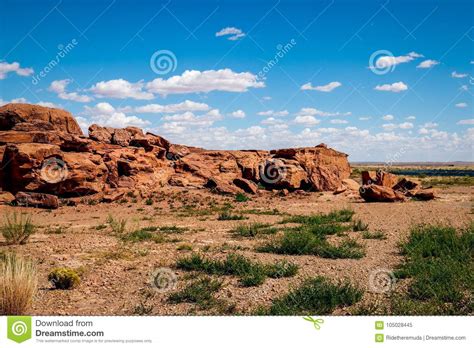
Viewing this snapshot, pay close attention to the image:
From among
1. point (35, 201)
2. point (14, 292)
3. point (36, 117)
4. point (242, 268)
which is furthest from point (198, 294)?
point (36, 117)

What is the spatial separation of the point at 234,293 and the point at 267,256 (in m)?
2.96

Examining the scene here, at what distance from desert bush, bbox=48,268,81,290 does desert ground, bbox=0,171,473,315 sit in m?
0.11

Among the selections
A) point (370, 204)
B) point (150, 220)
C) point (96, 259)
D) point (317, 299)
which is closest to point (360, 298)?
point (317, 299)

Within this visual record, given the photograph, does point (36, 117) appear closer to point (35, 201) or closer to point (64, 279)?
point (35, 201)

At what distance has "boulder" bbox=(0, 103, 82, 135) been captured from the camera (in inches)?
1061

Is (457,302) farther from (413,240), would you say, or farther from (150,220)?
(150,220)

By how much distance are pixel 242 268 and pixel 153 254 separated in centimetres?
298

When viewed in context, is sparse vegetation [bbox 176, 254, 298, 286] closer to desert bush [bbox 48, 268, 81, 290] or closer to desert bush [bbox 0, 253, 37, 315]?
desert bush [bbox 48, 268, 81, 290]

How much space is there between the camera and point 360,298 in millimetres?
6852

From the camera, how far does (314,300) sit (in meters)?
6.69

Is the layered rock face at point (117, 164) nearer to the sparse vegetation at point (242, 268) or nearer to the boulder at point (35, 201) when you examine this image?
the boulder at point (35, 201)

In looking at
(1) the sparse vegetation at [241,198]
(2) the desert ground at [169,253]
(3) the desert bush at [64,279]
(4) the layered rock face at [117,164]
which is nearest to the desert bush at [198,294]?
(2) the desert ground at [169,253]
